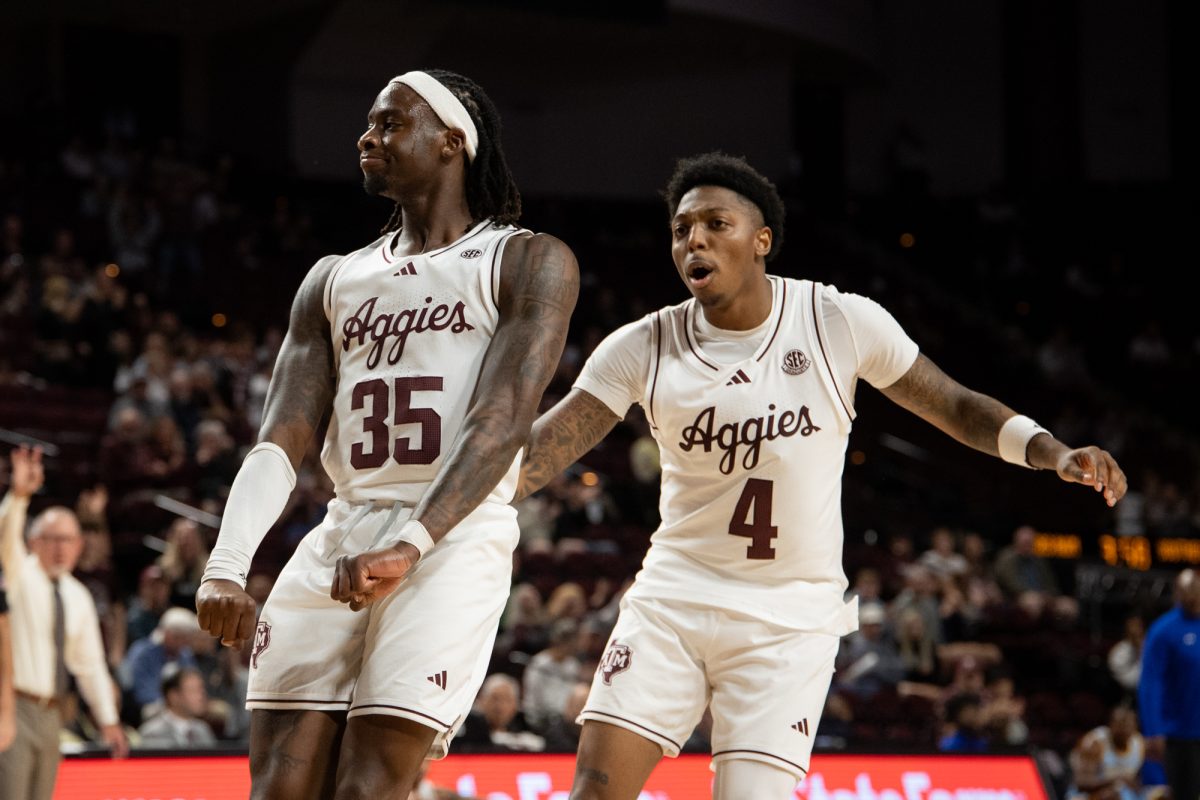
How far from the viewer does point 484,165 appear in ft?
12.7

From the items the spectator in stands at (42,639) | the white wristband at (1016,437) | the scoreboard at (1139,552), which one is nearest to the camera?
the white wristband at (1016,437)

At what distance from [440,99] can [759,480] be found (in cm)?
140

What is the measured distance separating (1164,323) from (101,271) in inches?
577

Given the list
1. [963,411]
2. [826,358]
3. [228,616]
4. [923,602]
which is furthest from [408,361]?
[923,602]

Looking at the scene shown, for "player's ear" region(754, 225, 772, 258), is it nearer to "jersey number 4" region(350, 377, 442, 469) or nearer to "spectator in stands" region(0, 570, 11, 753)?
"jersey number 4" region(350, 377, 442, 469)

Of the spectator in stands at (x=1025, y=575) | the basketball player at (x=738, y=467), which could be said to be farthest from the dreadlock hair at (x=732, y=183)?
the spectator in stands at (x=1025, y=575)

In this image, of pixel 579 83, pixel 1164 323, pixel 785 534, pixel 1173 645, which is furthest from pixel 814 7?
pixel 785 534

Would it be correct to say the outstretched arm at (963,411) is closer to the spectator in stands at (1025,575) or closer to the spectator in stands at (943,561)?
the spectator in stands at (943,561)

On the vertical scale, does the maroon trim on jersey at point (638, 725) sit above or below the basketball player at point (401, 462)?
below

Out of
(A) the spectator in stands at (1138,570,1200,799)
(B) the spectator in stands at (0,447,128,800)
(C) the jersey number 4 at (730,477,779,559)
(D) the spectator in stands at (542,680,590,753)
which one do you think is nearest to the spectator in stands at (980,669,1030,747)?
(A) the spectator in stands at (1138,570,1200,799)

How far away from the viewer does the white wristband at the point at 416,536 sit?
10.4ft

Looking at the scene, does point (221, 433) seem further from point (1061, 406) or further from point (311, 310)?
point (1061, 406)

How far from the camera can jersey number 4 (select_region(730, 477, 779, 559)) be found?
4.36 m

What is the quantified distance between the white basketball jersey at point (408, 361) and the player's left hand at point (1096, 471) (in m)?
1.57
